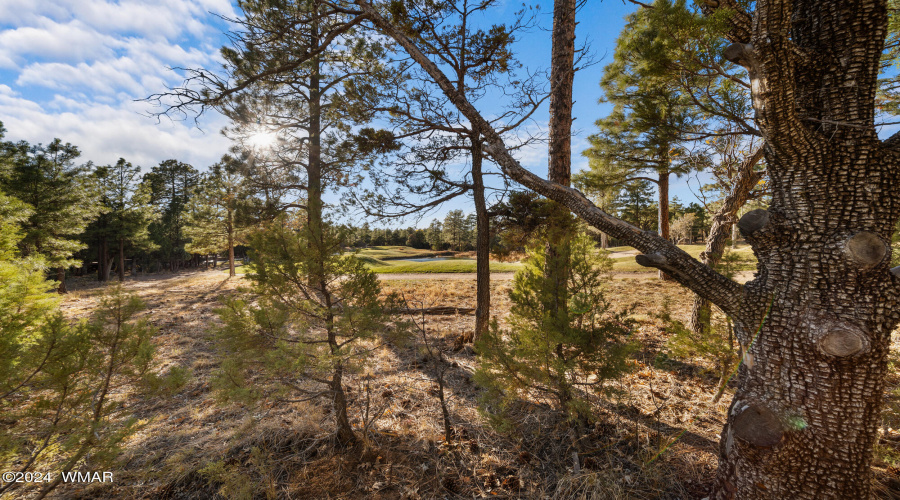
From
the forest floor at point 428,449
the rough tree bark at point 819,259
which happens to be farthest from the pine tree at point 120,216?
the rough tree bark at point 819,259

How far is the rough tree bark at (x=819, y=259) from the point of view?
65.3 inches

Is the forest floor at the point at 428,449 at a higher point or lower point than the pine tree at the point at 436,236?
lower

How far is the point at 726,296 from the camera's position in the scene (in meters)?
1.96

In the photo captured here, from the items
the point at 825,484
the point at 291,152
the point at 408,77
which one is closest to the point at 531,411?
the point at 825,484

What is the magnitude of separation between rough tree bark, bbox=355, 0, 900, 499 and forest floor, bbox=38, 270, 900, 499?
2.49ft

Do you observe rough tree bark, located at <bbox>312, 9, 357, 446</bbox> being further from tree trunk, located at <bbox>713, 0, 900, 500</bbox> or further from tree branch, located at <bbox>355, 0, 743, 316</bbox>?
tree trunk, located at <bbox>713, 0, 900, 500</bbox>

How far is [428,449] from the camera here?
2744mm

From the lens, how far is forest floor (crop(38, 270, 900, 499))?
7.40ft

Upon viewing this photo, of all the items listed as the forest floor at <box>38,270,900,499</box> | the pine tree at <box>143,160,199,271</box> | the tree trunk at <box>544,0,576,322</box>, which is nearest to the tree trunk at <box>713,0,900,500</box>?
the forest floor at <box>38,270,900,499</box>

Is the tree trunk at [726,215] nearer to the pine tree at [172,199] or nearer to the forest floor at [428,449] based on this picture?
the forest floor at [428,449]

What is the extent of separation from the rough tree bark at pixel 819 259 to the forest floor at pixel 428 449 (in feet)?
2.49

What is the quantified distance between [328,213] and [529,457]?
9.43 feet

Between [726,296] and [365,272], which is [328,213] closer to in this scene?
[365,272]

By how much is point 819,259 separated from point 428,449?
10.3 feet
